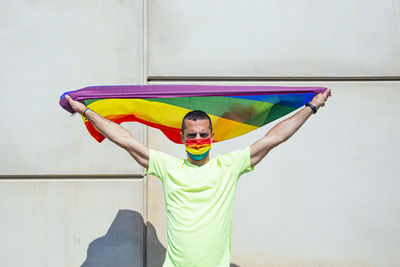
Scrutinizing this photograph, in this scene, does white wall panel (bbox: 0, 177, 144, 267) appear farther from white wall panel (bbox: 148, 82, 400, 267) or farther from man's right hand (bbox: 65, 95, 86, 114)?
→ man's right hand (bbox: 65, 95, 86, 114)

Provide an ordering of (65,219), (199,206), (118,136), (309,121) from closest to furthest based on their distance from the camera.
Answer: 1. (199,206)
2. (118,136)
3. (65,219)
4. (309,121)

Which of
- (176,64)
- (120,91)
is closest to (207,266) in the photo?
(120,91)

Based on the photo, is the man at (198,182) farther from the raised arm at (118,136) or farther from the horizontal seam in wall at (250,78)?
the horizontal seam in wall at (250,78)

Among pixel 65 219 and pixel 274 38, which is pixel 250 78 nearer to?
pixel 274 38

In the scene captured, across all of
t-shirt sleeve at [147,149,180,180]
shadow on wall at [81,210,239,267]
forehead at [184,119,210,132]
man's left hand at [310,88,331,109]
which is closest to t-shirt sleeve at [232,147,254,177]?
forehead at [184,119,210,132]

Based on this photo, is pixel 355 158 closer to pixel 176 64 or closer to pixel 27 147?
pixel 176 64

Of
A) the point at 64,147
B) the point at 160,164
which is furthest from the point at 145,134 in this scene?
the point at 160,164

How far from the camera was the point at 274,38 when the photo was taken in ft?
12.1

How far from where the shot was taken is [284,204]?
364cm

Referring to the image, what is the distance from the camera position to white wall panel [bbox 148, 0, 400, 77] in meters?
3.66

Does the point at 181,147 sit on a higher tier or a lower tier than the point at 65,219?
higher

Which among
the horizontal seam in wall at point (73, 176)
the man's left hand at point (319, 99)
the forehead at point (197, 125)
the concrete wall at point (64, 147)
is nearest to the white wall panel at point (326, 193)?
the horizontal seam in wall at point (73, 176)

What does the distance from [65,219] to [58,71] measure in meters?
1.51

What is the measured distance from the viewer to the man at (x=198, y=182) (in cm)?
225
